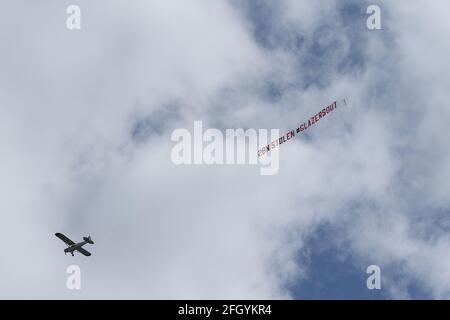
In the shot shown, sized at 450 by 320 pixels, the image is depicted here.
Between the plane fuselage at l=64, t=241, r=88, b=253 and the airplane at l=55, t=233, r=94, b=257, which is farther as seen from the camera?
the plane fuselage at l=64, t=241, r=88, b=253

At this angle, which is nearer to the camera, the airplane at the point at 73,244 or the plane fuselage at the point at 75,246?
the airplane at the point at 73,244

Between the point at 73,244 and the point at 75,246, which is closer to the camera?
the point at 75,246

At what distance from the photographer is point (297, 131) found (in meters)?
175

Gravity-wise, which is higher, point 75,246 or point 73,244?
point 73,244
